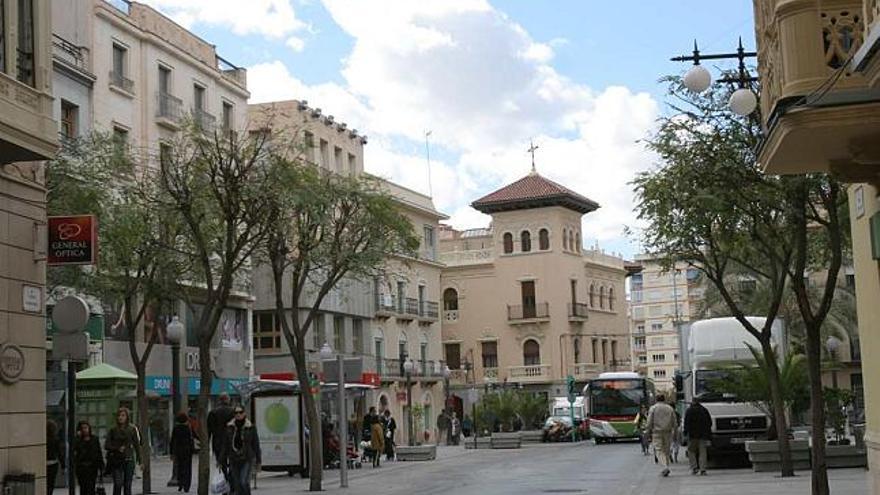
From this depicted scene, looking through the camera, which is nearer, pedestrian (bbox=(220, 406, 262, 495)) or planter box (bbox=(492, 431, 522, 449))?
pedestrian (bbox=(220, 406, 262, 495))

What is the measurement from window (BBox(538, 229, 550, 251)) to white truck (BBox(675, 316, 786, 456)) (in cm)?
5400

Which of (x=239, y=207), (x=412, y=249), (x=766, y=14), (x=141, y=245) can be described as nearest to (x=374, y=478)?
(x=412, y=249)

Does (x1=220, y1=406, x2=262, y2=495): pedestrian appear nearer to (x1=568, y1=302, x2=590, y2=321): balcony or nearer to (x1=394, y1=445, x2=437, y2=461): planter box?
(x1=394, y1=445, x2=437, y2=461): planter box

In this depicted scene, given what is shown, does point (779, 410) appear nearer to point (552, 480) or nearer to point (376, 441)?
point (552, 480)

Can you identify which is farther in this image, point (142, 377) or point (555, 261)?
point (555, 261)

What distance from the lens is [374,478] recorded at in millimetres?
29609

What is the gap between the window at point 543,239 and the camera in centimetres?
8519

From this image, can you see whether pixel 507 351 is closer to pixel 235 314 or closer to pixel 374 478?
pixel 235 314

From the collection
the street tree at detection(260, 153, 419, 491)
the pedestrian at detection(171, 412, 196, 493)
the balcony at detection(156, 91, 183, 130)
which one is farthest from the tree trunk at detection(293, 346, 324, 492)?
the balcony at detection(156, 91, 183, 130)

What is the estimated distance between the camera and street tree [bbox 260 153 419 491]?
79.7 ft

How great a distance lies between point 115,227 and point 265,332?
112 ft

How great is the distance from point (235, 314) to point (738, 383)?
29.4 m

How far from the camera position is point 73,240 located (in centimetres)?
1627

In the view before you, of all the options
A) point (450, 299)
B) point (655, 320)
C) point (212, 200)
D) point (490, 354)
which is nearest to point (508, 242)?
point (450, 299)
